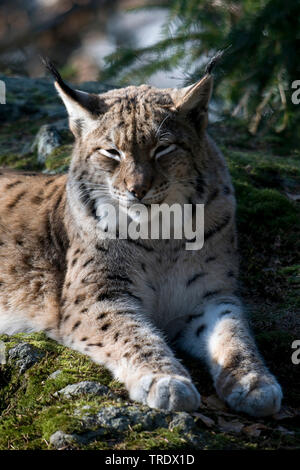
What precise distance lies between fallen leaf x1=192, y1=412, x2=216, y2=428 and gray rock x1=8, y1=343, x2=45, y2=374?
1.24 m

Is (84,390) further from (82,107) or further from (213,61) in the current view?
(213,61)

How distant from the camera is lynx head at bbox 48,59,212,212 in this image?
3.96m

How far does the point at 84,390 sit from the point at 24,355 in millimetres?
711

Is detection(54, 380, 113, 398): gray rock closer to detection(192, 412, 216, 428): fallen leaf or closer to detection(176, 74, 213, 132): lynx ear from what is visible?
detection(192, 412, 216, 428): fallen leaf

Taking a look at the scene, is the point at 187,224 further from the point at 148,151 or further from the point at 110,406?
the point at 110,406

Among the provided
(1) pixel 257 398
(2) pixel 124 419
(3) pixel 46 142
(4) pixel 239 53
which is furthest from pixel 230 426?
(3) pixel 46 142

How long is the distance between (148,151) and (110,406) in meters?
1.87

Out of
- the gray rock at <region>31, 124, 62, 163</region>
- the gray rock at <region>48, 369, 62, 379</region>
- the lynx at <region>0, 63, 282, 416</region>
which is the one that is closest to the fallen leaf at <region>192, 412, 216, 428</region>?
the lynx at <region>0, 63, 282, 416</region>

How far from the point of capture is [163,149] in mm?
4066

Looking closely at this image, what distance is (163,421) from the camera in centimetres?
289

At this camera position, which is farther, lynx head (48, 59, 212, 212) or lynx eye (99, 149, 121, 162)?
lynx eye (99, 149, 121, 162)

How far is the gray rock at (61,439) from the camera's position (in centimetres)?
268

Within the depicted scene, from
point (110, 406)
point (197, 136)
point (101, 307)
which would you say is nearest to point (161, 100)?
point (197, 136)

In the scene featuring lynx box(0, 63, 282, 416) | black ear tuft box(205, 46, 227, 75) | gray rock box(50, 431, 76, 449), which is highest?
black ear tuft box(205, 46, 227, 75)
